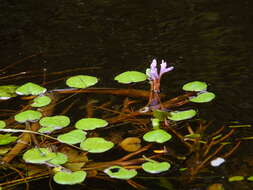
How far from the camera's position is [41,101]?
140 cm

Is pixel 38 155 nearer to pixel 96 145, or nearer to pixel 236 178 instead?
pixel 96 145

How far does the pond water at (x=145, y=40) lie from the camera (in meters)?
1.43

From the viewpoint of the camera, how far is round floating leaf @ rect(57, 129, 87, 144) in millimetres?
1189

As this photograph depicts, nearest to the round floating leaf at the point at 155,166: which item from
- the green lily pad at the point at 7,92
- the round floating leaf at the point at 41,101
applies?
the round floating leaf at the point at 41,101

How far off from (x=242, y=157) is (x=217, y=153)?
0.20ft

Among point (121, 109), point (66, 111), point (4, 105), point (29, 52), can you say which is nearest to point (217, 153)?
point (121, 109)

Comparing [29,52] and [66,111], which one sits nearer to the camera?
[66,111]

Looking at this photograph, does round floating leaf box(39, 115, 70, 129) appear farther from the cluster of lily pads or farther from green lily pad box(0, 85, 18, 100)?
green lily pad box(0, 85, 18, 100)

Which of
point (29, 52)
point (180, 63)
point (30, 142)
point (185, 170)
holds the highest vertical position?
point (29, 52)

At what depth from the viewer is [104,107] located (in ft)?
4.51

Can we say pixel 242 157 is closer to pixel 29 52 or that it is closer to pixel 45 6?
pixel 29 52

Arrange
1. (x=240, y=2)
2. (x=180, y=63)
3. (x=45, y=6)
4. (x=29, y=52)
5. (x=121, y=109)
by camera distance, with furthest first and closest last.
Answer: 1. (x=45, y=6)
2. (x=240, y=2)
3. (x=29, y=52)
4. (x=180, y=63)
5. (x=121, y=109)

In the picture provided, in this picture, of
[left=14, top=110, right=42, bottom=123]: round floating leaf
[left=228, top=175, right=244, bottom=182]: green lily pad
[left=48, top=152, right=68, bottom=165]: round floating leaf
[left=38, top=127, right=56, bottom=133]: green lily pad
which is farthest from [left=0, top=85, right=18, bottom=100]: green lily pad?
[left=228, top=175, right=244, bottom=182]: green lily pad

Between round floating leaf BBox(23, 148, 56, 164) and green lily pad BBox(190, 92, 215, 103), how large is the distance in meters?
0.44
